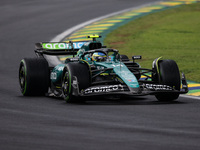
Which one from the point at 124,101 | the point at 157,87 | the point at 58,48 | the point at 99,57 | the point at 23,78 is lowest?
the point at 124,101

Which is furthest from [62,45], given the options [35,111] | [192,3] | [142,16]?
[192,3]

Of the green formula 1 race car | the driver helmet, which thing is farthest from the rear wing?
the driver helmet

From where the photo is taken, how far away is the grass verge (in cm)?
2144

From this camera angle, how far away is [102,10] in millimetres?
37625

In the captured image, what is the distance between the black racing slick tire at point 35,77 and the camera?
1445 cm

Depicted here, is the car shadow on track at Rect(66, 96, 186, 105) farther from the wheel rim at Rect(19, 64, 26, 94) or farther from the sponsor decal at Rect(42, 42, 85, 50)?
the sponsor decal at Rect(42, 42, 85, 50)

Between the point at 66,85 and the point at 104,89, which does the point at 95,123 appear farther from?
the point at 66,85

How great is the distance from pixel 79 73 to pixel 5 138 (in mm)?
4362

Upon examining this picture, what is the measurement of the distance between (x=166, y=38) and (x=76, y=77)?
15592mm

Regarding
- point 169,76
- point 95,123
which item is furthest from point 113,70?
point 95,123

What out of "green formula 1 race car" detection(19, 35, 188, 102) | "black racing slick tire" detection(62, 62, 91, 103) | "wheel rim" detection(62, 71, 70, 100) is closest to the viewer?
"green formula 1 race car" detection(19, 35, 188, 102)

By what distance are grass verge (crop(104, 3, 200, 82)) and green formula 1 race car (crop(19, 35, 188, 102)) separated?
140 inches

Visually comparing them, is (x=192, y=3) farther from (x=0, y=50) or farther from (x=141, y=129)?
(x=141, y=129)

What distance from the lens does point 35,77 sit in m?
14.5
